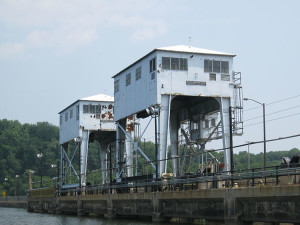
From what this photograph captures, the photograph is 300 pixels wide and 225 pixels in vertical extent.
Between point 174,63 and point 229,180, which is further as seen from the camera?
point 174,63

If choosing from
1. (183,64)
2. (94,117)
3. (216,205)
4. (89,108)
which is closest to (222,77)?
(183,64)

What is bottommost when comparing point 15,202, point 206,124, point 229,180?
point 15,202

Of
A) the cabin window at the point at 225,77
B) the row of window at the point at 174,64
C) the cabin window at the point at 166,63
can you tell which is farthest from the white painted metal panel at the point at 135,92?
the cabin window at the point at 225,77

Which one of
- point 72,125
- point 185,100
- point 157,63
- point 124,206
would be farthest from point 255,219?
point 72,125

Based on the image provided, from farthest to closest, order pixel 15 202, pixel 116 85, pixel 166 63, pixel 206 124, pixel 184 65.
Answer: pixel 15 202
pixel 116 85
pixel 206 124
pixel 184 65
pixel 166 63

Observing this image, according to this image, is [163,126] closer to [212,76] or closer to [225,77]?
[212,76]

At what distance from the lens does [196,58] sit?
51.6m

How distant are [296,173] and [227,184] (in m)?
8.37

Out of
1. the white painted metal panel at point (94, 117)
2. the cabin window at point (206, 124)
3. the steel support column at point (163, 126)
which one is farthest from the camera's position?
the white painted metal panel at point (94, 117)

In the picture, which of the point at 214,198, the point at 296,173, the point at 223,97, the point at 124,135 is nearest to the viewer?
the point at 296,173

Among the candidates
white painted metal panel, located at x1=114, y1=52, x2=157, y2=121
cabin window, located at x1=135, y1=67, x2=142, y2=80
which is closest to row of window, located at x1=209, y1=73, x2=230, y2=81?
white painted metal panel, located at x1=114, y1=52, x2=157, y2=121

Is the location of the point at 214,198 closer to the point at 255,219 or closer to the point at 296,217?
the point at 255,219

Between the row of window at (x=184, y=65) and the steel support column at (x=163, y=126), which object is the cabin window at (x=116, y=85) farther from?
the steel support column at (x=163, y=126)

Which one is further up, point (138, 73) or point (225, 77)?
point (138, 73)
